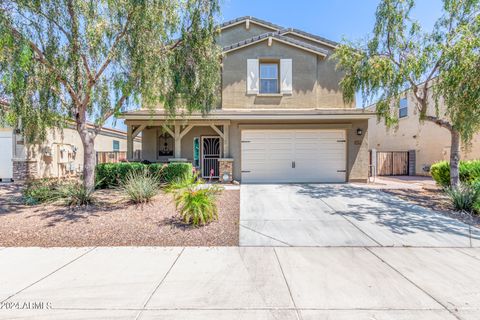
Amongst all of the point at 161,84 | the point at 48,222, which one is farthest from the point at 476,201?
the point at 48,222

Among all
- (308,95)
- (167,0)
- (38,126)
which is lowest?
(38,126)

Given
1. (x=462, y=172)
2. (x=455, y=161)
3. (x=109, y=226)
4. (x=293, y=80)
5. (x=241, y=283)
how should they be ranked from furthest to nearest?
1. (x=293, y=80)
2. (x=462, y=172)
3. (x=455, y=161)
4. (x=109, y=226)
5. (x=241, y=283)

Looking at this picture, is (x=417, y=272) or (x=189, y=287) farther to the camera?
(x=417, y=272)

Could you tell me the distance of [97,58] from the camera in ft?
21.3

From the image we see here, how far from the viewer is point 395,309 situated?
2.84 meters

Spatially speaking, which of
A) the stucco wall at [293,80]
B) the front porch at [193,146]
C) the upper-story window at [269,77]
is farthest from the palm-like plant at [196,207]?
the upper-story window at [269,77]

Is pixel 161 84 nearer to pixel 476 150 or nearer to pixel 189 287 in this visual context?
pixel 189 287

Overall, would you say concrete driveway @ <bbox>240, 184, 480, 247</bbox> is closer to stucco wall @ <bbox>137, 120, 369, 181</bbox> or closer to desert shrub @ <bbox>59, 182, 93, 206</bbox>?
stucco wall @ <bbox>137, 120, 369, 181</bbox>

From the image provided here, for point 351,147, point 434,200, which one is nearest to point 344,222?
point 434,200

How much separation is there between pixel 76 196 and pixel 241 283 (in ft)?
19.0

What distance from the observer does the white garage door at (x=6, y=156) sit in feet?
38.9

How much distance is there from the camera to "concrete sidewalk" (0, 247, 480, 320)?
2.79 metres

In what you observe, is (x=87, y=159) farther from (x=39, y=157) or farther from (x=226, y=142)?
(x=39, y=157)

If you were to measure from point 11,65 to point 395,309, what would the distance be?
8.82 metres
